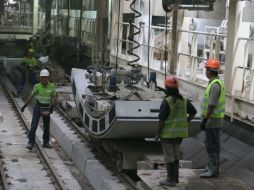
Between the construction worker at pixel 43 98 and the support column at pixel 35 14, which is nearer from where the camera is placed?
the construction worker at pixel 43 98

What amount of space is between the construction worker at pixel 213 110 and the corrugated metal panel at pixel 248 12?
397cm

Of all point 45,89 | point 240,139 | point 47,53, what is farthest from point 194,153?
point 47,53

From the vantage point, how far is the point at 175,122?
740 cm

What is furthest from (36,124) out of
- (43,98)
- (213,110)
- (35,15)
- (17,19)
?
(35,15)

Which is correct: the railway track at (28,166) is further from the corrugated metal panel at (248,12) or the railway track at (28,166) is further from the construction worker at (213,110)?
the corrugated metal panel at (248,12)

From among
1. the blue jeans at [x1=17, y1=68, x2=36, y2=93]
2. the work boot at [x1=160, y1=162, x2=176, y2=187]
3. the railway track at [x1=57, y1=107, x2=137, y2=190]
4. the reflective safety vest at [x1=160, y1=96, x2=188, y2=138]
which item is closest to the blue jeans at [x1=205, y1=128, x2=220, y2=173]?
the reflective safety vest at [x1=160, y1=96, x2=188, y2=138]

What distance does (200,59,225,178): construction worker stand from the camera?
7.70 metres

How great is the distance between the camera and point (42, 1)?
36.2 metres

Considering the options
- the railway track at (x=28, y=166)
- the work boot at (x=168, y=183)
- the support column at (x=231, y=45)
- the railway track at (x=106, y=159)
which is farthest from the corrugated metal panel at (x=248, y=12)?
the work boot at (x=168, y=183)

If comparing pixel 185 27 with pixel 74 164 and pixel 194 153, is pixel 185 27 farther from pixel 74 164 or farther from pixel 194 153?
pixel 74 164

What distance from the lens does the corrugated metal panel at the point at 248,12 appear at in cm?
1147

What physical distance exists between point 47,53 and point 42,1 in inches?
262

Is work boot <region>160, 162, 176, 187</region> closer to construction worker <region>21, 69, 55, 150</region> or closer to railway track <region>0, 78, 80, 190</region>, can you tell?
→ railway track <region>0, 78, 80, 190</region>

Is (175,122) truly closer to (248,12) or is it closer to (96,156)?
(96,156)
